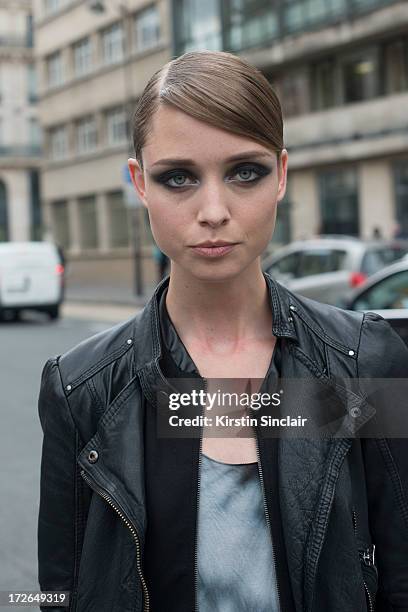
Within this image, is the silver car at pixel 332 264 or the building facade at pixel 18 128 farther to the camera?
the building facade at pixel 18 128

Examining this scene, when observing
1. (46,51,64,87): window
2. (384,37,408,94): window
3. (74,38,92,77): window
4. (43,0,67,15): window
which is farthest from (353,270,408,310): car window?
(46,51,64,87): window

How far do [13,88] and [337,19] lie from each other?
1596 inches

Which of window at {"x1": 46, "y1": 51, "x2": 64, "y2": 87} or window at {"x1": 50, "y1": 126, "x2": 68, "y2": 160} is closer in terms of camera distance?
window at {"x1": 46, "y1": 51, "x2": 64, "y2": 87}

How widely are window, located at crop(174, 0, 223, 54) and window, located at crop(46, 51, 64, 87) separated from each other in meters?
9.76

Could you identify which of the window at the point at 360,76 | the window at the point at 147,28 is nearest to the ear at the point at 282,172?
the window at the point at 360,76

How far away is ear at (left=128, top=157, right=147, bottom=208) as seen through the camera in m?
1.57

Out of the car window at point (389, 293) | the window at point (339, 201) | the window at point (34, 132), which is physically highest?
the window at point (34, 132)

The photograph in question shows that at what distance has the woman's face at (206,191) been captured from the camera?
56.9 inches

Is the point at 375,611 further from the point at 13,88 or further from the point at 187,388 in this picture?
the point at 13,88

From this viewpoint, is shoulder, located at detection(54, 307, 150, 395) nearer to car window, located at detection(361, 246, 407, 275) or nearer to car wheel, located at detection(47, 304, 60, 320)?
car window, located at detection(361, 246, 407, 275)

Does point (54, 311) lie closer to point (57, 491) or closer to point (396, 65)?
point (396, 65)

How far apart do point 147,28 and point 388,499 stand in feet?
107

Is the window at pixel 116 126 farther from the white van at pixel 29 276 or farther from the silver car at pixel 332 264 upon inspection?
the silver car at pixel 332 264

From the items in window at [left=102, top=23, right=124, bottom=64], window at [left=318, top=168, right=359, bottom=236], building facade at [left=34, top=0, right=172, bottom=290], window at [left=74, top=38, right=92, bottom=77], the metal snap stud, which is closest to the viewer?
the metal snap stud
